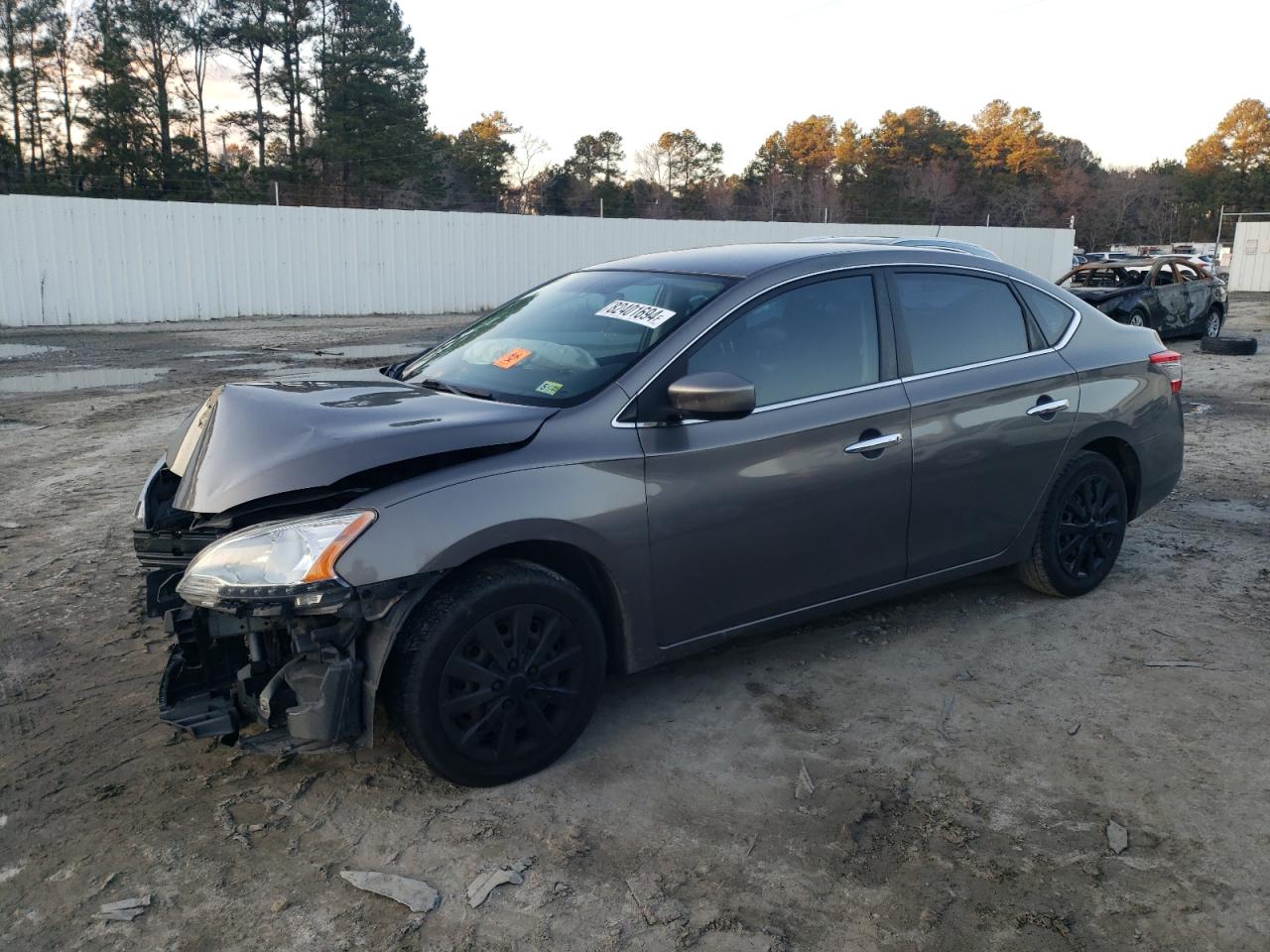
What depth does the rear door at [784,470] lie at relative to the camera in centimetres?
359

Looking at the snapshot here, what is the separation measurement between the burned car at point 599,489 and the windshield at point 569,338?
0.05ft

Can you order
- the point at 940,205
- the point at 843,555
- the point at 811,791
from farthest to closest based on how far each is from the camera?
the point at 940,205, the point at 843,555, the point at 811,791

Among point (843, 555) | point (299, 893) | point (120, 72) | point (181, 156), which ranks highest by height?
point (120, 72)

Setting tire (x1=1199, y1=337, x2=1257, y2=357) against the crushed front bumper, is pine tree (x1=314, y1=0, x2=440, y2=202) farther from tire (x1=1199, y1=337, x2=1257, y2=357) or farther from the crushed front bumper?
the crushed front bumper

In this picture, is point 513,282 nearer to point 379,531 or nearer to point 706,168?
point 379,531

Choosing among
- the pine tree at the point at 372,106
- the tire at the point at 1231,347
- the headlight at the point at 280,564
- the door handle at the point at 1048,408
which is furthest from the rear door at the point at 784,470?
the pine tree at the point at 372,106

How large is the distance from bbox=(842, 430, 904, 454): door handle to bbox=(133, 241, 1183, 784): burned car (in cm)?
1

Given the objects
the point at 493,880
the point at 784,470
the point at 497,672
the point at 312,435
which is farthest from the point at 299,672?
the point at 784,470

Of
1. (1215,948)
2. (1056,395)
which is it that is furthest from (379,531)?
(1056,395)

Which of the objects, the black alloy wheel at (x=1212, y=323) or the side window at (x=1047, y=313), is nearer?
the side window at (x=1047, y=313)

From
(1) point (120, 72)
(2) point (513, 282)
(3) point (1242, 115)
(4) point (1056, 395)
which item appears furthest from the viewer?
(3) point (1242, 115)

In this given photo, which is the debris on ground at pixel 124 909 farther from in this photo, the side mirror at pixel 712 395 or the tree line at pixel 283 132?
the tree line at pixel 283 132

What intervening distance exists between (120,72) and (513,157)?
19502 millimetres

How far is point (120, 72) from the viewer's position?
4156cm
